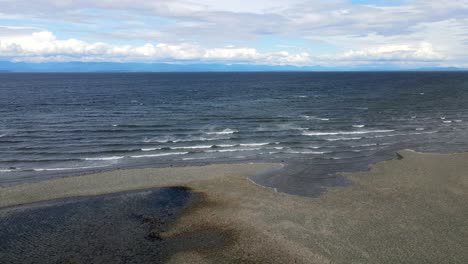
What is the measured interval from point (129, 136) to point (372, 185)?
34810 millimetres

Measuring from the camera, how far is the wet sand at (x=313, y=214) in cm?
2183

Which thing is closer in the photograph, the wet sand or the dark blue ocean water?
the wet sand

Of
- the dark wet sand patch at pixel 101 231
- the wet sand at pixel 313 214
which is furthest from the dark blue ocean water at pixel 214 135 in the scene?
the dark wet sand patch at pixel 101 231

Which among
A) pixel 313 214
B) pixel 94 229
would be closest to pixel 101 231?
pixel 94 229

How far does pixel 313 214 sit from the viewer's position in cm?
2698

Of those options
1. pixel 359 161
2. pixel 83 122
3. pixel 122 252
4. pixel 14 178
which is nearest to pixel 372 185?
pixel 359 161

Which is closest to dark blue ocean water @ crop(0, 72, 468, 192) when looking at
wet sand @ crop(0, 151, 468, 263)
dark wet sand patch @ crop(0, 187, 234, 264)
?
wet sand @ crop(0, 151, 468, 263)

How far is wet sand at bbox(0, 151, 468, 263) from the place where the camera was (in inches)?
859

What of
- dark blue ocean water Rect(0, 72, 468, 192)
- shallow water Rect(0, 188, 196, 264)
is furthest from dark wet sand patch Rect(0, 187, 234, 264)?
dark blue ocean water Rect(0, 72, 468, 192)

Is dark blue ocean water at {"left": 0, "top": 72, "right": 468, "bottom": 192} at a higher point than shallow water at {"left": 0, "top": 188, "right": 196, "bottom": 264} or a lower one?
higher

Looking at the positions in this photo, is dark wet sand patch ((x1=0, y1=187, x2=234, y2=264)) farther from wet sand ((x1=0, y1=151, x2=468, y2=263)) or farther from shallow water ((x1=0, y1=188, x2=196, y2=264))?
wet sand ((x1=0, y1=151, x2=468, y2=263))

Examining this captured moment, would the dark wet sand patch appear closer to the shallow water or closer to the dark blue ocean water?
the shallow water

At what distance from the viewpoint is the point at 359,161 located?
41.7 metres

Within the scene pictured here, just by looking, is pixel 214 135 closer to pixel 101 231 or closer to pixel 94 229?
pixel 94 229
